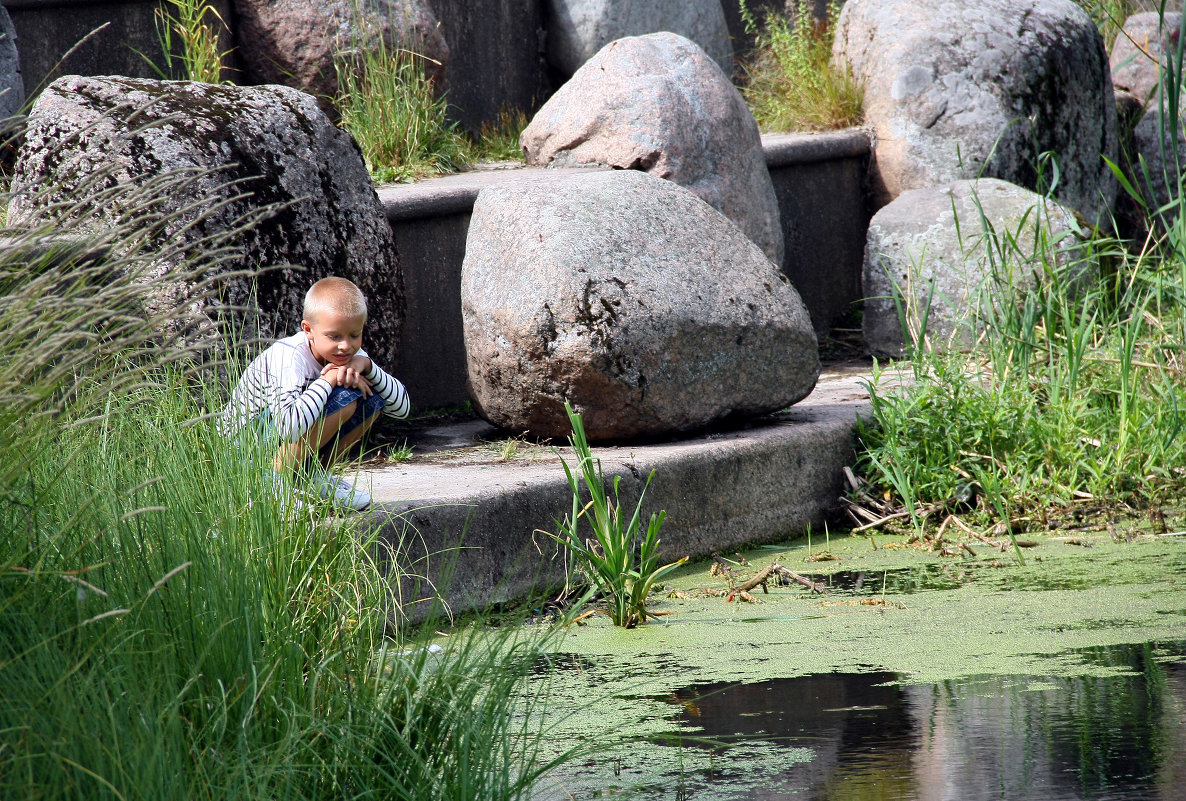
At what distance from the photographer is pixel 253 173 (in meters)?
4.38

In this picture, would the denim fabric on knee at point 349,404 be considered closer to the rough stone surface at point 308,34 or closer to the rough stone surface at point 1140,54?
the rough stone surface at point 308,34

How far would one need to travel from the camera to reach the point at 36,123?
13.7ft

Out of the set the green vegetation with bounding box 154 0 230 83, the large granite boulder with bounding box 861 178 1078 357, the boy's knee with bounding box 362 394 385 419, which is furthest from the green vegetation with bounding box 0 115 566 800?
the large granite boulder with bounding box 861 178 1078 357

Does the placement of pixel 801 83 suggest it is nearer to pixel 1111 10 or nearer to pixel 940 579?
pixel 1111 10

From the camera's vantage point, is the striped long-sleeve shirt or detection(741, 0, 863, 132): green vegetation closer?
the striped long-sleeve shirt

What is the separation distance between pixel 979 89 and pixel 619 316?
380cm

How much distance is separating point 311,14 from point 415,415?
244 cm

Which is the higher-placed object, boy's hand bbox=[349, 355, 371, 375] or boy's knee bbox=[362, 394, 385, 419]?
boy's hand bbox=[349, 355, 371, 375]

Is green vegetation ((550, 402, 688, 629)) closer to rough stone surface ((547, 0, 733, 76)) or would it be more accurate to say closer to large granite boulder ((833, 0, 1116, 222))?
large granite boulder ((833, 0, 1116, 222))

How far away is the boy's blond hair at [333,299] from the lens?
3.67 metres

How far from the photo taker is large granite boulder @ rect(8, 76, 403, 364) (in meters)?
4.12

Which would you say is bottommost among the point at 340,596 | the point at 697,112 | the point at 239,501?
the point at 340,596

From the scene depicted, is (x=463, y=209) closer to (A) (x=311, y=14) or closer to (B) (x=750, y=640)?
(A) (x=311, y=14)

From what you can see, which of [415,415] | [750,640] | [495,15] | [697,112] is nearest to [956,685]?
[750,640]
